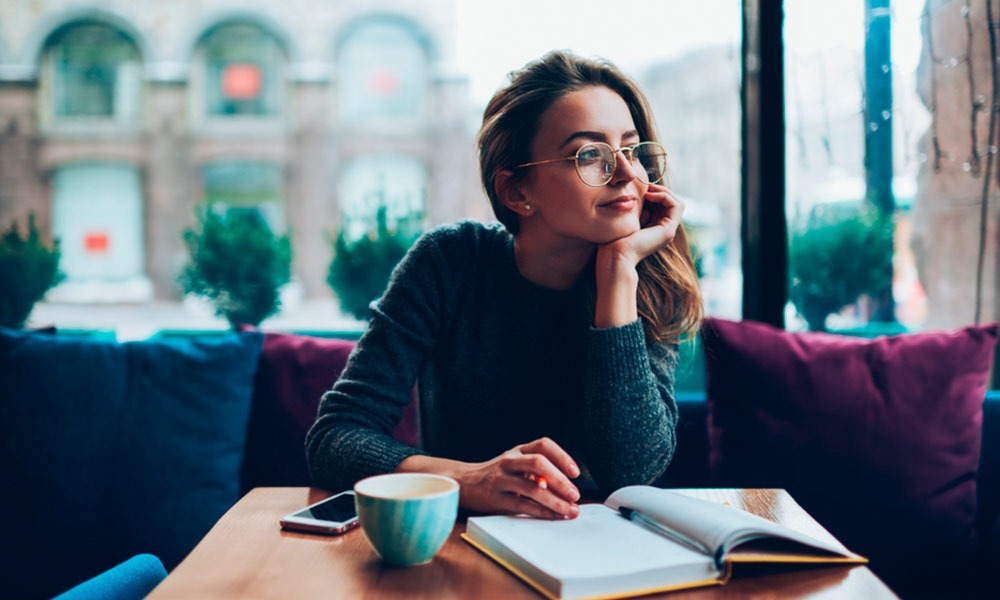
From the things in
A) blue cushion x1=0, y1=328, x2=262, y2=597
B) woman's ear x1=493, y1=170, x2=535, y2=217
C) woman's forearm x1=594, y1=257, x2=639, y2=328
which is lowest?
blue cushion x1=0, y1=328, x2=262, y2=597

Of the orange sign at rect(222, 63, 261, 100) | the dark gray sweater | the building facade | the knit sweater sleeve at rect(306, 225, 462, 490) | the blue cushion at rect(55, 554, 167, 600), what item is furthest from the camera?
the orange sign at rect(222, 63, 261, 100)

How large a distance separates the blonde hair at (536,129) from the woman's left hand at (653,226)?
72mm

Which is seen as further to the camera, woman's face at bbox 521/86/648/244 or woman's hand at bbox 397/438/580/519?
woman's face at bbox 521/86/648/244

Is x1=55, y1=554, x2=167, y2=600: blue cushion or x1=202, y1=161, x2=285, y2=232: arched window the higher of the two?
x1=202, y1=161, x2=285, y2=232: arched window

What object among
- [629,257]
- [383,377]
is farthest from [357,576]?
[629,257]

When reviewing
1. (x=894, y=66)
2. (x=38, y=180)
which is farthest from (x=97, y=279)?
(x=894, y=66)

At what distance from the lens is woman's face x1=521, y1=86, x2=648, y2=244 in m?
1.24

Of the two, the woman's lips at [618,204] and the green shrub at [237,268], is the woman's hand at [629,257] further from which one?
the green shrub at [237,268]

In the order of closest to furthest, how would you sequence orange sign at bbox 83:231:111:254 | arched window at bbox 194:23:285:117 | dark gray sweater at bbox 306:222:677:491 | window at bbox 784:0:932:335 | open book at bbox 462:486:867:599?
open book at bbox 462:486:867:599 < dark gray sweater at bbox 306:222:677:491 < window at bbox 784:0:932:335 < orange sign at bbox 83:231:111:254 < arched window at bbox 194:23:285:117

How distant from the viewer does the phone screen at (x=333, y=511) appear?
900mm

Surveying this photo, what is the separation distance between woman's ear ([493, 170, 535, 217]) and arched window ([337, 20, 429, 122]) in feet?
6.91

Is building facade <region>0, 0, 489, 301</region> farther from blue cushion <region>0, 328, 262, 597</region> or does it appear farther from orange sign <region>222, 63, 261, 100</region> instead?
blue cushion <region>0, 328, 262, 597</region>

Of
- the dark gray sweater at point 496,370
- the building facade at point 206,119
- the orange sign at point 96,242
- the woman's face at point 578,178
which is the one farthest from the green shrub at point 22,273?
the woman's face at point 578,178

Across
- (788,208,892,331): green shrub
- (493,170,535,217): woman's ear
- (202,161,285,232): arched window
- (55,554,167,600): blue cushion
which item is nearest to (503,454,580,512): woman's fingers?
(55,554,167,600): blue cushion
